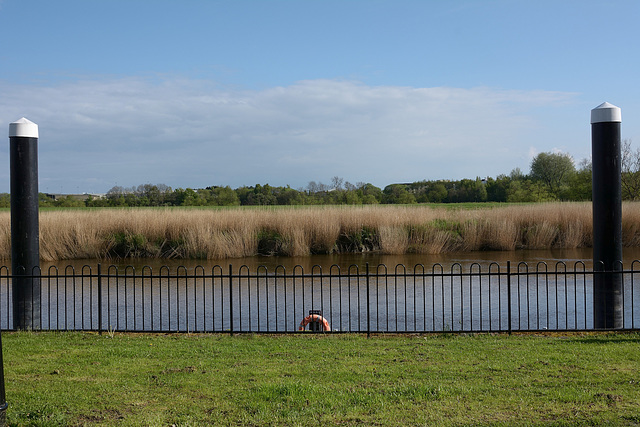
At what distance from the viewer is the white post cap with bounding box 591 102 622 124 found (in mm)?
9258

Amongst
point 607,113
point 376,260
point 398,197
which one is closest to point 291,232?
point 376,260

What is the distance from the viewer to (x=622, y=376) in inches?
228

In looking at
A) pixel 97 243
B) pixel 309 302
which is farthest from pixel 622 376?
pixel 97 243

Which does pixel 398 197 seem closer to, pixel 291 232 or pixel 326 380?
pixel 291 232

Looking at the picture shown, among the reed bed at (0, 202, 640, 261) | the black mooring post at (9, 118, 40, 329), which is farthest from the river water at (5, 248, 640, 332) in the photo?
the reed bed at (0, 202, 640, 261)

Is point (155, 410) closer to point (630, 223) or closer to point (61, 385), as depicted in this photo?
point (61, 385)

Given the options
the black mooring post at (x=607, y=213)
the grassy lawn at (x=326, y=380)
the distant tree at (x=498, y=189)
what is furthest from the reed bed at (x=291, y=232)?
the distant tree at (x=498, y=189)

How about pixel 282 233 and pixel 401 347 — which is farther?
pixel 282 233

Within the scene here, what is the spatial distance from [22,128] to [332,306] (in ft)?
21.3

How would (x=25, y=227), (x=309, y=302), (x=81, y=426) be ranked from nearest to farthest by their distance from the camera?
1. (x=81, y=426)
2. (x=25, y=227)
3. (x=309, y=302)

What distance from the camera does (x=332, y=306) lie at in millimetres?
11914

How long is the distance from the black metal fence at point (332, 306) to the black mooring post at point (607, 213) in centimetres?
31

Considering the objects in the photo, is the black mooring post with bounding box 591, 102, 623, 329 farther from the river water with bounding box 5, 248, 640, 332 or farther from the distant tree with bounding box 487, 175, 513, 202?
the distant tree with bounding box 487, 175, 513, 202

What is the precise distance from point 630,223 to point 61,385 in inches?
953
